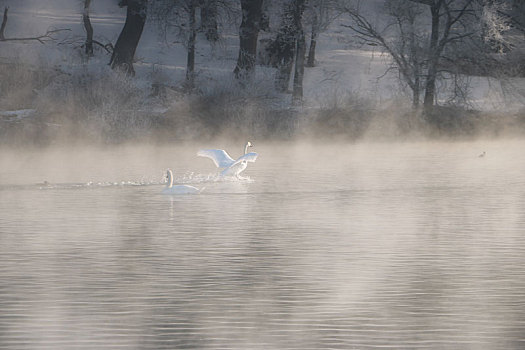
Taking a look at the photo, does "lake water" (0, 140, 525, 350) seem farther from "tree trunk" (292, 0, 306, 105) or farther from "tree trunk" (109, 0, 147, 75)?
"tree trunk" (109, 0, 147, 75)

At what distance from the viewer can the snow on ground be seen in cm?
3488

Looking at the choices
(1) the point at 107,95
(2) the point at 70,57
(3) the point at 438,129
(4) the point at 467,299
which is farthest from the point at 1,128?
(4) the point at 467,299

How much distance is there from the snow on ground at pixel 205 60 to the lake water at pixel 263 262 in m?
13.7

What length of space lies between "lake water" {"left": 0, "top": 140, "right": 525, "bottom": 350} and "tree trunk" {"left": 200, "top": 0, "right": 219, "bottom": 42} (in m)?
14.9

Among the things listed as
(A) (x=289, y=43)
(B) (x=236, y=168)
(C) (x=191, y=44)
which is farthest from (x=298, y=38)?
(B) (x=236, y=168)

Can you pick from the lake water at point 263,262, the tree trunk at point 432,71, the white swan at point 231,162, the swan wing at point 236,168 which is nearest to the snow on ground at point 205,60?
the tree trunk at point 432,71

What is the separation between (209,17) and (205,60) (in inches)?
230

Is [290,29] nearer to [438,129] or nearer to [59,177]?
[438,129]

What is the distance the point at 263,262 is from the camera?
36.4 feet

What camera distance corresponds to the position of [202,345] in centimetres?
770

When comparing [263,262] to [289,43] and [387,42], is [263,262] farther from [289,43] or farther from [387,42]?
[289,43]

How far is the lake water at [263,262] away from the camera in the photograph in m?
8.14

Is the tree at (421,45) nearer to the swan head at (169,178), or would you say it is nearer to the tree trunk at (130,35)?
the tree trunk at (130,35)

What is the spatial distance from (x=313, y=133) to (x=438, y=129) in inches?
146
